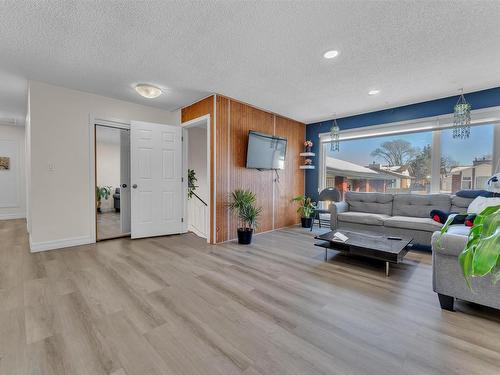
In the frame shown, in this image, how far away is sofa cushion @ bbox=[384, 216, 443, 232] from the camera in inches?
133

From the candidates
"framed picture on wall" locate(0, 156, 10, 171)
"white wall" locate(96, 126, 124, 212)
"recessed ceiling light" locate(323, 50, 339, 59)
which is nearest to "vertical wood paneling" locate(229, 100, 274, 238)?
"recessed ceiling light" locate(323, 50, 339, 59)

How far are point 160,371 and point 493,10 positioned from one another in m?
3.59

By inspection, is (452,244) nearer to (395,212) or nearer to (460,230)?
(460,230)

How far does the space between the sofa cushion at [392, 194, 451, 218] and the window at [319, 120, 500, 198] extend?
0.42 metres

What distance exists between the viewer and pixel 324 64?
2.78 m

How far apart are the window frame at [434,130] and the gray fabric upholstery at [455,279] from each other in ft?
9.11

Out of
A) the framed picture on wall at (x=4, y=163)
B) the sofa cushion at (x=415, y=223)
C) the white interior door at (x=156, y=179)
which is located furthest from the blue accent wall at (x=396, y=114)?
the framed picture on wall at (x=4, y=163)

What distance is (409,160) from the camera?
14.6ft

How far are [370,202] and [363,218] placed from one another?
2.10 feet

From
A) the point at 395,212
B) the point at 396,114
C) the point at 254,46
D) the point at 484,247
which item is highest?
the point at 254,46

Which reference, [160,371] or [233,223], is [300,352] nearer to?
[160,371]

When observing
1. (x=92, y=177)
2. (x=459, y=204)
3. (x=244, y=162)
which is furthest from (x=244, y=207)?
(x=459, y=204)

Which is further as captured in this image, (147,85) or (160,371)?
(147,85)

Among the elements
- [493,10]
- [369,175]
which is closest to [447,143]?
[369,175]
